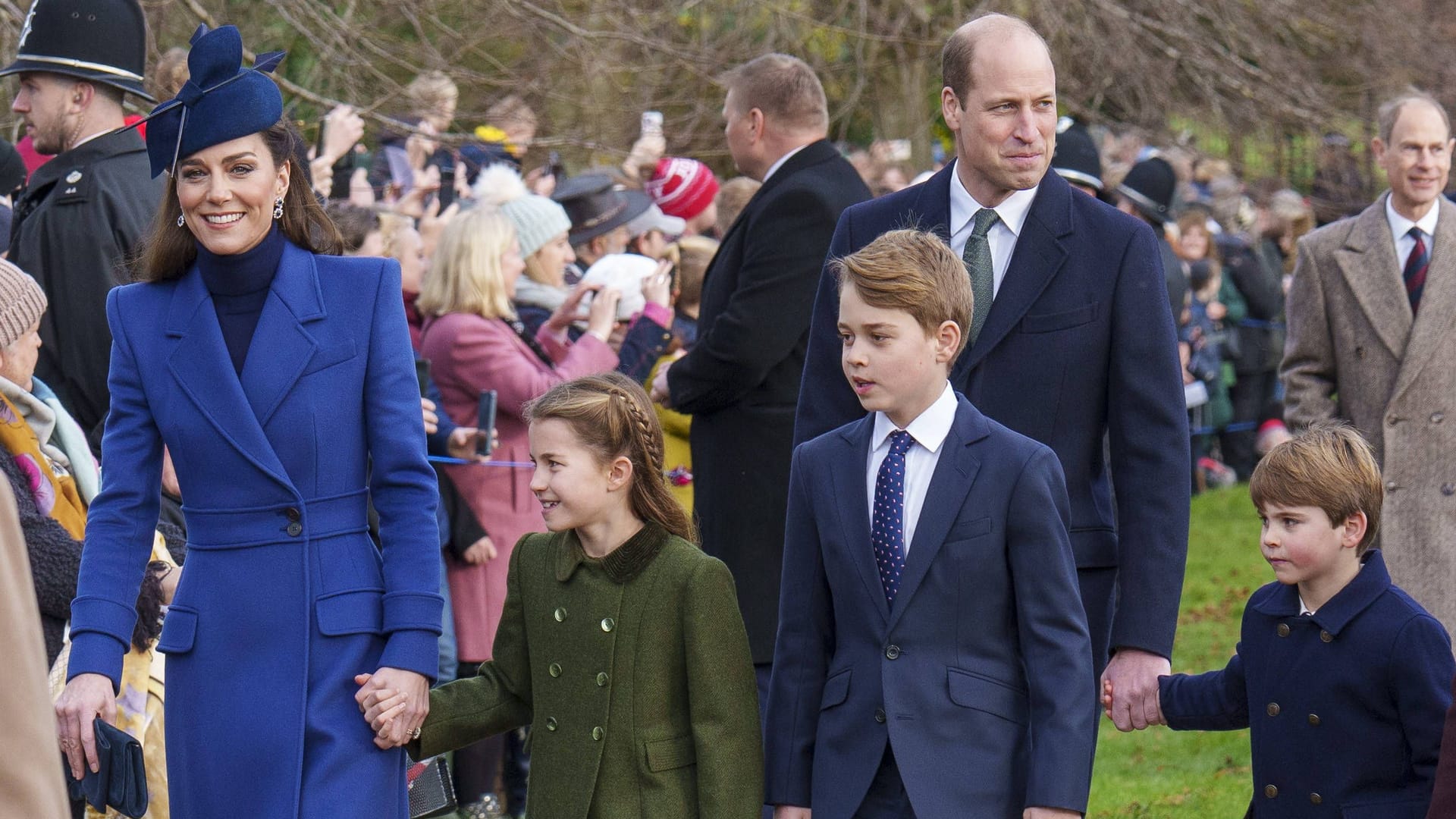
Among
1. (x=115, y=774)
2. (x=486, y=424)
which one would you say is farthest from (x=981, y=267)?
(x=486, y=424)

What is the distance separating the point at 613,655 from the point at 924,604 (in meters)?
0.71

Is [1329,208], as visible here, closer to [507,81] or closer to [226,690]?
[507,81]

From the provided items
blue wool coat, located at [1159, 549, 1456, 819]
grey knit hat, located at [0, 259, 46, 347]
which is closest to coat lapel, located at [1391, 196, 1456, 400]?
blue wool coat, located at [1159, 549, 1456, 819]

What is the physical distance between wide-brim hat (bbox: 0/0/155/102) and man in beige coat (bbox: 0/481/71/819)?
4.21m

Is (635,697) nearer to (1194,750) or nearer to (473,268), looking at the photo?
(473,268)

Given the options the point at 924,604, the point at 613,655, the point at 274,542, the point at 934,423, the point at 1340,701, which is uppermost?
the point at 934,423

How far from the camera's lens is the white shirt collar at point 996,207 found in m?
4.27

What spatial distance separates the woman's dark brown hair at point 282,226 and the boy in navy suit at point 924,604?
1148 millimetres

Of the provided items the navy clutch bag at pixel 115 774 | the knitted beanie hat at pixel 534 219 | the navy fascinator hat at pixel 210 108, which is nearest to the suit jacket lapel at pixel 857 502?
the navy fascinator hat at pixel 210 108

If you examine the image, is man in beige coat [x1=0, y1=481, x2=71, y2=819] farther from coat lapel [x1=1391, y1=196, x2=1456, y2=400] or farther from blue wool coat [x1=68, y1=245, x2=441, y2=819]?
coat lapel [x1=1391, y1=196, x2=1456, y2=400]

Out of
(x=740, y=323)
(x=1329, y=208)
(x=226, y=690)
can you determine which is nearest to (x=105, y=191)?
(x=740, y=323)

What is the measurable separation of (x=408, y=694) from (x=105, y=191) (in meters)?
2.64

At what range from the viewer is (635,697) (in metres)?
4.00

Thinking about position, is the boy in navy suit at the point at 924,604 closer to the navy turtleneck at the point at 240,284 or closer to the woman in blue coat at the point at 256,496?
the woman in blue coat at the point at 256,496
